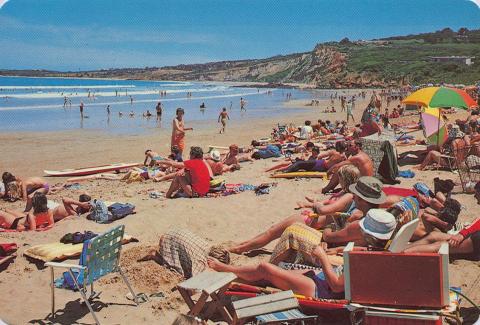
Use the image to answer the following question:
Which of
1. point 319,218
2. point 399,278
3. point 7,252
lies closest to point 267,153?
point 319,218

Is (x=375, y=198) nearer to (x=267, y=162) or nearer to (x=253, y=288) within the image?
(x=253, y=288)

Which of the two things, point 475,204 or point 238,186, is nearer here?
point 475,204

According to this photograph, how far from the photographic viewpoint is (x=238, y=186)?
801 centimetres

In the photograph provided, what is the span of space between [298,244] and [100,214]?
10.6 feet

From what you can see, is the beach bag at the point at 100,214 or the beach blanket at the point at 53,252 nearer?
the beach blanket at the point at 53,252

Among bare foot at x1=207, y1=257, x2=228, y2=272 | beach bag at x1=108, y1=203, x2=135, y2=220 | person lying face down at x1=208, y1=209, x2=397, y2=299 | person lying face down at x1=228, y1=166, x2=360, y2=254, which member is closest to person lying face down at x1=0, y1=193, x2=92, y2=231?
beach bag at x1=108, y1=203, x2=135, y2=220

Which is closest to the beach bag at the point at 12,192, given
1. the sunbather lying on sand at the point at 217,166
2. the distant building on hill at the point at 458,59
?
the sunbather lying on sand at the point at 217,166

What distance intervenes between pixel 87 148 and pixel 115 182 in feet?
19.7

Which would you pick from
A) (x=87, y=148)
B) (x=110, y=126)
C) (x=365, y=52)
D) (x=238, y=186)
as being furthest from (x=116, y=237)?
(x=365, y=52)

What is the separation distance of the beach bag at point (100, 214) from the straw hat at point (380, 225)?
3896 millimetres

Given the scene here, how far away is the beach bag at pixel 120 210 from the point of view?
6.16 m

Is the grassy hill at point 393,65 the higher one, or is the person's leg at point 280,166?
the grassy hill at point 393,65

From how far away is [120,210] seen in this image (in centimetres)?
623

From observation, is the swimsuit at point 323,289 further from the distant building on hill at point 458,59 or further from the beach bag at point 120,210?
the distant building on hill at point 458,59
